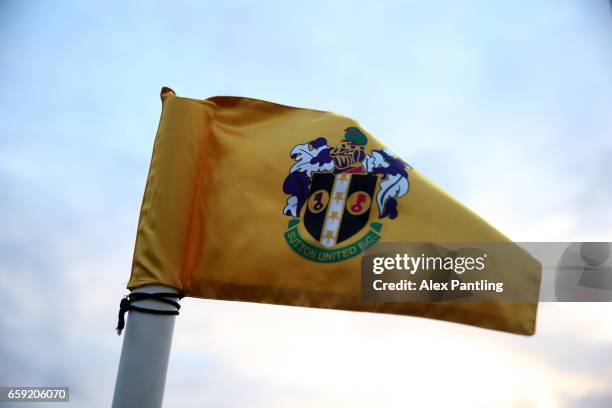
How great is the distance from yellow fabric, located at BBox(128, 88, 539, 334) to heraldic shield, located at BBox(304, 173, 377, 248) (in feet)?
0.36

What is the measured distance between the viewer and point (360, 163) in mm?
4691

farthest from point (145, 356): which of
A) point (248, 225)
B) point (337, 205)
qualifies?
point (337, 205)

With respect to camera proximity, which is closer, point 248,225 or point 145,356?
point 145,356

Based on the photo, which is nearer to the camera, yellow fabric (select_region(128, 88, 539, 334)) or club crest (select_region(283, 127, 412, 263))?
yellow fabric (select_region(128, 88, 539, 334))

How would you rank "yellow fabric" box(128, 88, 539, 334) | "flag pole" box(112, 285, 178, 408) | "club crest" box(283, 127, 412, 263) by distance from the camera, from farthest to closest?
"club crest" box(283, 127, 412, 263), "yellow fabric" box(128, 88, 539, 334), "flag pole" box(112, 285, 178, 408)

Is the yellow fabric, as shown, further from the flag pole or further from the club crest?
the flag pole

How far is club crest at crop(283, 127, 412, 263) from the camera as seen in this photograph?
14.3ft

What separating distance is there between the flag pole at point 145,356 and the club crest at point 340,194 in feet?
3.82

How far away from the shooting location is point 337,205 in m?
4.53

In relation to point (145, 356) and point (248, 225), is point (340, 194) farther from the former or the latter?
point (145, 356)

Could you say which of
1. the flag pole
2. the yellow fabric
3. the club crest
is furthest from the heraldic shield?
the flag pole

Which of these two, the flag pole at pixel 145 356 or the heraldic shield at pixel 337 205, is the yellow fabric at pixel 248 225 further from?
the flag pole at pixel 145 356

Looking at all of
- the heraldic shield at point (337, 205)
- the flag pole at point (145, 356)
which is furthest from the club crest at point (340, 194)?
the flag pole at point (145, 356)

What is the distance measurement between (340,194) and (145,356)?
199 centimetres
